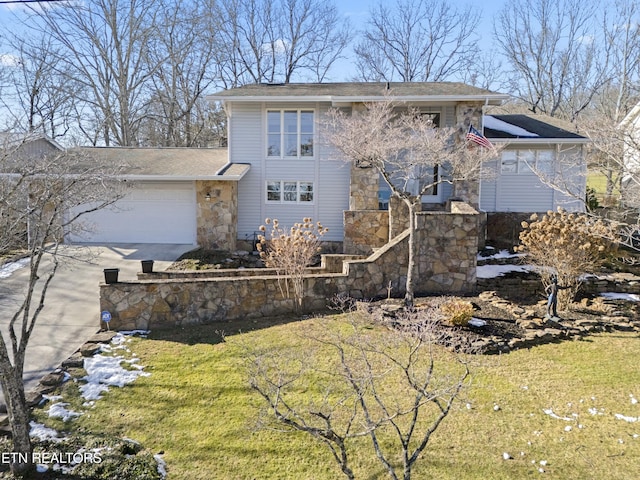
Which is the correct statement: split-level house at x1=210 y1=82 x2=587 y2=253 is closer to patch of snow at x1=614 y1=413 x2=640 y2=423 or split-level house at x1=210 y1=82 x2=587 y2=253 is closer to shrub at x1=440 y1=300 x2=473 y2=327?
shrub at x1=440 y1=300 x2=473 y2=327

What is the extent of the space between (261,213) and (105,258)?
514cm

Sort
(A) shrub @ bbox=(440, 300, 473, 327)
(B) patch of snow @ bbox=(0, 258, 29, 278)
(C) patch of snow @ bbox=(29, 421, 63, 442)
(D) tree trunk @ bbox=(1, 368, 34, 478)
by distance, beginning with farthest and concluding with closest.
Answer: (B) patch of snow @ bbox=(0, 258, 29, 278)
(A) shrub @ bbox=(440, 300, 473, 327)
(C) patch of snow @ bbox=(29, 421, 63, 442)
(D) tree trunk @ bbox=(1, 368, 34, 478)

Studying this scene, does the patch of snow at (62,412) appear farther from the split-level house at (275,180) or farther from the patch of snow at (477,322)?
the split-level house at (275,180)

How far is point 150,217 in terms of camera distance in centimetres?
1493

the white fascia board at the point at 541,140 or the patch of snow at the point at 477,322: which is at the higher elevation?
the white fascia board at the point at 541,140

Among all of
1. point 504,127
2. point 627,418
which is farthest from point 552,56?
point 627,418

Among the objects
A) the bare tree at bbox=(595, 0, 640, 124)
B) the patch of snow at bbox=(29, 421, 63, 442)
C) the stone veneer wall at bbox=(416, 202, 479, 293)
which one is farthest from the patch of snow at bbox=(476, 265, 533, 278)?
the bare tree at bbox=(595, 0, 640, 124)

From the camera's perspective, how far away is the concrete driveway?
675 centimetres

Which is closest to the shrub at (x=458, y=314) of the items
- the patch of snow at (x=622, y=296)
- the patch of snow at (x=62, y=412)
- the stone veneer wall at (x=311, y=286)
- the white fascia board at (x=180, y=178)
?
the stone veneer wall at (x=311, y=286)

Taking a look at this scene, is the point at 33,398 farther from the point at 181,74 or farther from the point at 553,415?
the point at 181,74

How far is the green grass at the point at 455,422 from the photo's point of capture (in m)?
4.25

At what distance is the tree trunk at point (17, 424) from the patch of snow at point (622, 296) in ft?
35.5

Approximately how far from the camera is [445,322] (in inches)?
299

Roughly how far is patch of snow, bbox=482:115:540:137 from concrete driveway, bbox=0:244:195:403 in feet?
39.7
